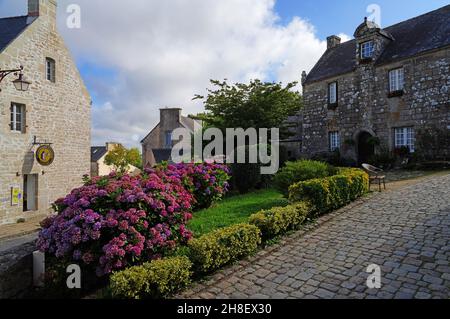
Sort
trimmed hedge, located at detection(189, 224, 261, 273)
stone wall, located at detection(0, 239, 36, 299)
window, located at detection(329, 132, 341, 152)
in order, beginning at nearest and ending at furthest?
stone wall, located at detection(0, 239, 36, 299), trimmed hedge, located at detection(189, 224, 261, 273), window, located at detection(329, 132, 341, 152)

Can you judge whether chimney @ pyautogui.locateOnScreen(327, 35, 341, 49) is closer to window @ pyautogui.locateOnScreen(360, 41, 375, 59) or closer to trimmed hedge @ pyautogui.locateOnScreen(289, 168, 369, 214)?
window @ pyautogui.locateOnScreen(360, 41, 375, 59)

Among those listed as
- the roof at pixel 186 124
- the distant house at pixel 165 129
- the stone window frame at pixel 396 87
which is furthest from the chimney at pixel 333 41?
the roof at pixel 186 124

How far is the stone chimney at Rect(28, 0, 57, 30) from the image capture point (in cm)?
1473

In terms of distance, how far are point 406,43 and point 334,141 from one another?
683 cm

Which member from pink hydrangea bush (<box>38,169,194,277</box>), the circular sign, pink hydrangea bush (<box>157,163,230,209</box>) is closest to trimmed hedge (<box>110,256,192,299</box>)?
pink hydrangea bush (<box>38,169,194,277</box>)

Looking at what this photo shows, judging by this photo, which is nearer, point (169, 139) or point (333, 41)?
→ point (333, 41)

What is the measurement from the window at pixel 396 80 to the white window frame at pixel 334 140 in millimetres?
4203

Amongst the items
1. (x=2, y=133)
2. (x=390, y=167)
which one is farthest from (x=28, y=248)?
(x=390, y=167)

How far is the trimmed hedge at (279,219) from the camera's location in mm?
5613

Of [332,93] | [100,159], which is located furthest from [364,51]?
[100,159]

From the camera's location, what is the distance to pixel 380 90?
1630 cm

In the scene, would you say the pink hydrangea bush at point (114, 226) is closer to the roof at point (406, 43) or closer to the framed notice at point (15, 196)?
the framed notice at point (15, 196)

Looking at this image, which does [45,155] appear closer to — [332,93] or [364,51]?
[332,93]

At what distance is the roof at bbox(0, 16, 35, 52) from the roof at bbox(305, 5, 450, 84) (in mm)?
17389
